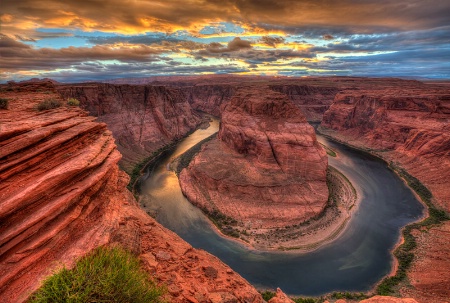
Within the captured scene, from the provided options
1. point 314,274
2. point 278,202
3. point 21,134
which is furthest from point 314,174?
point 21,134

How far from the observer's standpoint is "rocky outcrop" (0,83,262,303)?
9078 mm

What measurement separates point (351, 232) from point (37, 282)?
36382 millimetres

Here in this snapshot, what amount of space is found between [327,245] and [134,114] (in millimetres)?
62174

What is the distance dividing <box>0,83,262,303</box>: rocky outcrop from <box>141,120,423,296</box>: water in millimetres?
16323

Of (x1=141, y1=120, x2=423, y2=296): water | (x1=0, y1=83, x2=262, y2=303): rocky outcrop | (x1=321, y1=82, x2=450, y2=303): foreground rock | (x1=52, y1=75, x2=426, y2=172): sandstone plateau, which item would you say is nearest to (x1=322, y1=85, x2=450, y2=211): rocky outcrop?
(x1=321, y1=82, x2=450, y2=303): foreground rock

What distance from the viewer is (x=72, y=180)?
11.9m

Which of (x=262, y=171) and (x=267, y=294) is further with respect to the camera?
(x=262, y=171)

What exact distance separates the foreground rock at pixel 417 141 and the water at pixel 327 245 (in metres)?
3.75

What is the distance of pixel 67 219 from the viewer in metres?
10.7

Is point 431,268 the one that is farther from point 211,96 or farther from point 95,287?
point 211,96

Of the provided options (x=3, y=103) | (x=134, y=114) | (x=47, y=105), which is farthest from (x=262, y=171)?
(x=134, y=114)

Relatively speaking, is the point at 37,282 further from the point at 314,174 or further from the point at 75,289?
the point at 314,174

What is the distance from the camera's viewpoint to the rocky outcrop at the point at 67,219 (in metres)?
9.08

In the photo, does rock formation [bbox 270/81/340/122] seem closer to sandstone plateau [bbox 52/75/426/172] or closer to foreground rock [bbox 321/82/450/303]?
sandstone plateau [bbox 52/75/426/172]
